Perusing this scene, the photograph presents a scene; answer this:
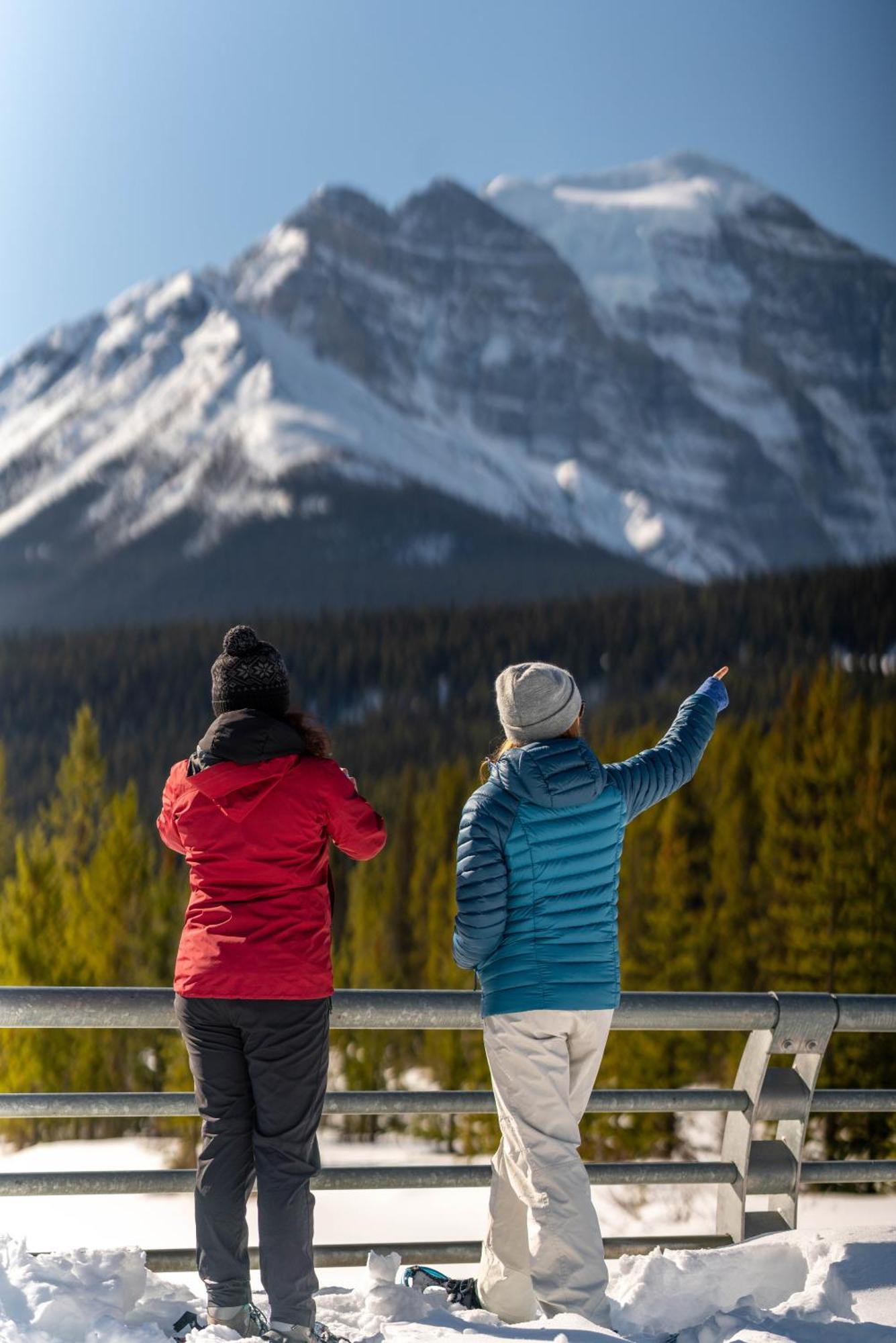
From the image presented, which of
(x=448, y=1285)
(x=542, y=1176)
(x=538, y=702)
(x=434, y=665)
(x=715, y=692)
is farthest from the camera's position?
(x=434, y=665)

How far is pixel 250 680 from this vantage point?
3.31 m

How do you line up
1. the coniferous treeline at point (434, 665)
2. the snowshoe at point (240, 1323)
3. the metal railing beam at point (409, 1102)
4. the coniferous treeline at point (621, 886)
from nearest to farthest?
the snowshoe at point (240, 1323)
the metal railing beam at point (409, 1102)
the coniferous treeline at point (621, 886)
the coniferous treeline at point (434, 665)

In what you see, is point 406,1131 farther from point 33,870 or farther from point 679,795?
point 33,870

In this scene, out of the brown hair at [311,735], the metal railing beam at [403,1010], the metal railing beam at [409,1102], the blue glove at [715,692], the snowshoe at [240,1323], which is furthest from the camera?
the blue glove at [715,692]

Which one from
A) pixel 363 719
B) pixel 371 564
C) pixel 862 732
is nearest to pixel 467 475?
pixel 371 564

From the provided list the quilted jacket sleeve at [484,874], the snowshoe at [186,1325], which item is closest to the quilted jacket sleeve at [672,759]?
the quilted jacket sleeve at [484,874]

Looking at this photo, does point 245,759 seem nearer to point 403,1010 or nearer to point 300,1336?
point 403,1010

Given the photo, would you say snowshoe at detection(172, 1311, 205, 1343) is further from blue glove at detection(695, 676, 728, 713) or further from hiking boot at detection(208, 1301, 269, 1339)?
blue glove at detection(695, 676, 728, 713)

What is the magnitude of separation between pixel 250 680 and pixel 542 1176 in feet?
4.48

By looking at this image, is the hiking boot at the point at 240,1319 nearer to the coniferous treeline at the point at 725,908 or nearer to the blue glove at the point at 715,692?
the blue glove at the point at 715,692

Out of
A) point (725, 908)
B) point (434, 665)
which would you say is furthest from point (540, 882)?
point (434, 665)

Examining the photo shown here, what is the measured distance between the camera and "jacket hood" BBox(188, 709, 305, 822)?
3.21 meters

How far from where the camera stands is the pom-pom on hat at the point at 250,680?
3.31 m

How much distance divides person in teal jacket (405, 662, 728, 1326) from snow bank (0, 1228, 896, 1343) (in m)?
0.13
